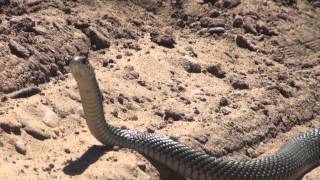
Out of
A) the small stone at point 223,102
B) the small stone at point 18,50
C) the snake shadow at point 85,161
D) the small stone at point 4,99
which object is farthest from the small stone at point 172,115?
the small stone at point 4,99

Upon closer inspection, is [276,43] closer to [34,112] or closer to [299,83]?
[299,83]

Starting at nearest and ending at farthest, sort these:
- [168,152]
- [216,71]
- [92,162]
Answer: [92,162], [168,152], [216,71]

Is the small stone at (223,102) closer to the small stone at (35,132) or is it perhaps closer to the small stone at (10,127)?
the small stone at (35,132)

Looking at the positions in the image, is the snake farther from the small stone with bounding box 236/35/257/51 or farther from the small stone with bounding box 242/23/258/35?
the small stone with bounding box 242/23/258/35

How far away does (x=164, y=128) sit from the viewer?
9.93 m

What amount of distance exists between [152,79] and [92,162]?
257 centimetres

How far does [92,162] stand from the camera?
8664 mm

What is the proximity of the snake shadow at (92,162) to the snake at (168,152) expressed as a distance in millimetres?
65

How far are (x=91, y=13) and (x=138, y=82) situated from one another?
1.57 m

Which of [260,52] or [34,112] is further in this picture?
[260,52]

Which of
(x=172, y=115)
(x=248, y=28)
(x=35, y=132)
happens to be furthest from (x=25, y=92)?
(x=248, y=28)

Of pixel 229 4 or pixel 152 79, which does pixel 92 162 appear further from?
pixel 229 4

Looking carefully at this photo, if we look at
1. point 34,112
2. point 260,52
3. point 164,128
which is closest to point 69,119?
point 34,112

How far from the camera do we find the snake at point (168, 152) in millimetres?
Result: 8453
